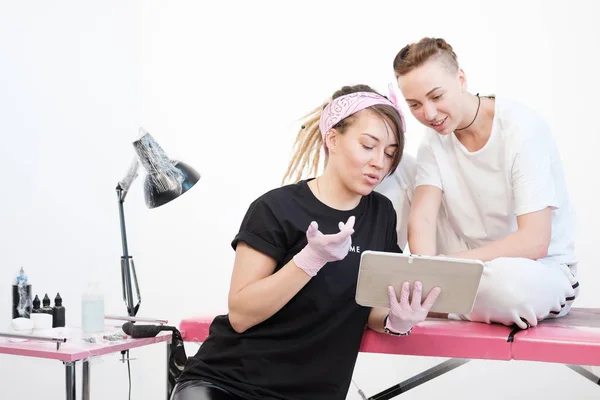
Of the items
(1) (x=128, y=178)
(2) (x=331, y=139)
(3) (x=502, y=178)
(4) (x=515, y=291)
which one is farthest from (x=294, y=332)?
(1) (x=128, y=178)

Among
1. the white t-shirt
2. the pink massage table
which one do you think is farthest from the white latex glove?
the white t-shirt

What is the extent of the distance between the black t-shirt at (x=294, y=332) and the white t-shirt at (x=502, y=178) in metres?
0.52

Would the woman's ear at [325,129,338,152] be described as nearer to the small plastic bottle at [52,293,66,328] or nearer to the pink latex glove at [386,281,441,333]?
the pink latex glove at [386,281,441,333]

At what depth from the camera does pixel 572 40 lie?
305 cm

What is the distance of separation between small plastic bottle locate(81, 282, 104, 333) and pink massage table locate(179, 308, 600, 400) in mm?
894

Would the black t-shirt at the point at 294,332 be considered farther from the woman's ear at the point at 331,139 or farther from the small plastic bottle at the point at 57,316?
the small plastic bottle at the point at 57,316

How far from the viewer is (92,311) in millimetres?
2117

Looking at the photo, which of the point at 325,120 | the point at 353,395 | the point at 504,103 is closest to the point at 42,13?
the point at 325,120

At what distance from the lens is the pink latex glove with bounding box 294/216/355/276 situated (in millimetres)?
1300

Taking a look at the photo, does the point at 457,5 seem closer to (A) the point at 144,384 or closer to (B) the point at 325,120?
(B) the point at 325,120

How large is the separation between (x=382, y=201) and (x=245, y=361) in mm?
530

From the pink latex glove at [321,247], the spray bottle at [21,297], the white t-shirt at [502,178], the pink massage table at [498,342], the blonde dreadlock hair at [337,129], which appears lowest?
the pink massage table at [498,342]

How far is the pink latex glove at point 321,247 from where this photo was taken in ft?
4.26

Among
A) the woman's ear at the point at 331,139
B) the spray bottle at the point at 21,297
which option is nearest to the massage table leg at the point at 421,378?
the woman's ear at the point at 331,139
